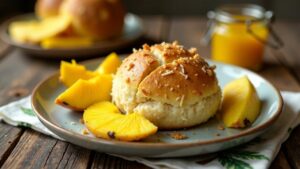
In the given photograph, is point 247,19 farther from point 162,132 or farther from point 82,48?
point 162,132

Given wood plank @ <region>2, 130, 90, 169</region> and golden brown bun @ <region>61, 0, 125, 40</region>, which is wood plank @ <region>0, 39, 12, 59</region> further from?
wood plank @ <region>2, 130, 90, 169</region>

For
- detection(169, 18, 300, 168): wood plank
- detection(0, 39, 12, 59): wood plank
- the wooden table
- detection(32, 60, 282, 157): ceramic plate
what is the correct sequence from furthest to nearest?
detection(0, 39, 12, 59): wood plank
detection(169, 18, 300, 168): wood plank
the wooden table
detection(32, 60, 282, 157): ceramic plate

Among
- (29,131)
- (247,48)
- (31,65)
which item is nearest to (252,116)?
(29,131)

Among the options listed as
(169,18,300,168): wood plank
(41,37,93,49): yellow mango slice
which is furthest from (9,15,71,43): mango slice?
(169,18,300,168): wood plank

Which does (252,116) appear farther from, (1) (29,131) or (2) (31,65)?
(2) (31,65)

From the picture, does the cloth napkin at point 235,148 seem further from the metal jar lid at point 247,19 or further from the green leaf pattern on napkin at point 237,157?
the metal jar lid at point 247,19

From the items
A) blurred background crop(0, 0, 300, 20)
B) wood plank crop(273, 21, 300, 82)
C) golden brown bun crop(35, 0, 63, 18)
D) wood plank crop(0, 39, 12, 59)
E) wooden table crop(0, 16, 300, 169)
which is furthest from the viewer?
blurred background crop(0, 0, 300, 20)

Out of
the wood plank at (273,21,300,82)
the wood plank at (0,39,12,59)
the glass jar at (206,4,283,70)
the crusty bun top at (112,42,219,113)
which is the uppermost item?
the crusty bun top at (112,42,219,113)

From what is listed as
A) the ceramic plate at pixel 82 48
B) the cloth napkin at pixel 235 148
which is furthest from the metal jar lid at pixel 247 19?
the cloth napkin at pixel 235 148
